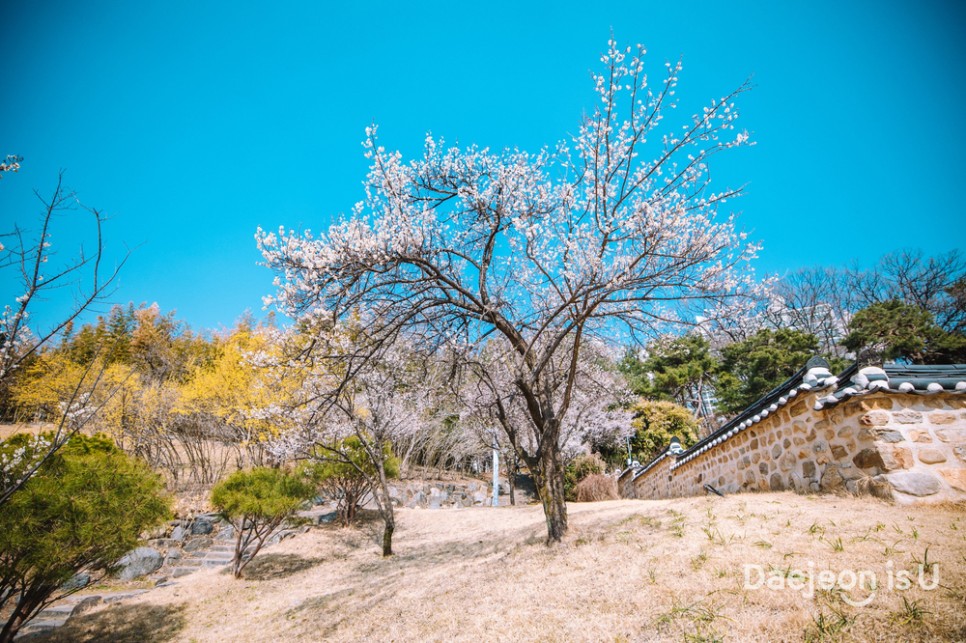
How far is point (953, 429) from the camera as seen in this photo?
13.8 feet

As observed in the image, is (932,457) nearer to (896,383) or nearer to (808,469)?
(896,383)

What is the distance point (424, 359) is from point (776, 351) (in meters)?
17.5

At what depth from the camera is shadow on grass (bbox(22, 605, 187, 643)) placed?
5.55m

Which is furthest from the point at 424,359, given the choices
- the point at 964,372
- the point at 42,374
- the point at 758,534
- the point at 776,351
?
the point at 42,374

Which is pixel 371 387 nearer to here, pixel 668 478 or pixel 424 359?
pixel 424 359

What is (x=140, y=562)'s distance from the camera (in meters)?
8.91

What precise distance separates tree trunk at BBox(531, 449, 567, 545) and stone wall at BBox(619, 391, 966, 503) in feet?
10.3

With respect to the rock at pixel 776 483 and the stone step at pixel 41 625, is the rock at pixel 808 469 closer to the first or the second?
the rock at pixel 776 483

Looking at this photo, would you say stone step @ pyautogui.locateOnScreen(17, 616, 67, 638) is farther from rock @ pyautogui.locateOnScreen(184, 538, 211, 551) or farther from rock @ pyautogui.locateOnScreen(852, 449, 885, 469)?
rock @ pyautogui.locateOnScreen(852, 449, 885, 469)

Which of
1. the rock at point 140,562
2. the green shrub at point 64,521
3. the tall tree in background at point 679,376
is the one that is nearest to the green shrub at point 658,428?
the tall tree in background at point 679,376

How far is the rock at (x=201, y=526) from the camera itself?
10827 millimetres

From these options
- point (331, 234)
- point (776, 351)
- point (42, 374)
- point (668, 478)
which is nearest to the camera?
point (331, 234)

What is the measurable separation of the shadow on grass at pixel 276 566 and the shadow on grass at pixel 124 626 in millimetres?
1867

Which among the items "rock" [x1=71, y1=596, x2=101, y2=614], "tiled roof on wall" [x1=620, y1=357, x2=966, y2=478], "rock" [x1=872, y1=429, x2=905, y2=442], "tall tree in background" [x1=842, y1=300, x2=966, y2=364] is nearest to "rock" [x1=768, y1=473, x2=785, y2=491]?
"tiled roof on wall" [x1=620, y1=357, x2=966, y2=478]
